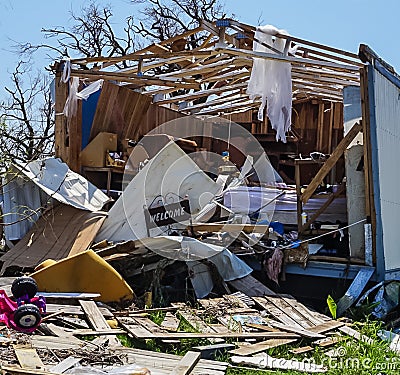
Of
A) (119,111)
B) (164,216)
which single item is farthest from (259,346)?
(119,111)

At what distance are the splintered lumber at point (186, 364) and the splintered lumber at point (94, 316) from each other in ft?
4.03

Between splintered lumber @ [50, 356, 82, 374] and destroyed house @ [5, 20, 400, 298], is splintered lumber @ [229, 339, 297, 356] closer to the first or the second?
splintered lumber @ [50, 356, 82, 374]

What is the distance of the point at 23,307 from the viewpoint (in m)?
4.96

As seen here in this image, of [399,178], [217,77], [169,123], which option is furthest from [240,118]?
[399,178]

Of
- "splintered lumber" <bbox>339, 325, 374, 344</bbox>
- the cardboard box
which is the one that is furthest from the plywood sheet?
"splintered lumber" <bbox>339, 325, 374, 344</bbox>

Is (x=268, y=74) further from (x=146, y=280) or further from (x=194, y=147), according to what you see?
(x=194, y=147)

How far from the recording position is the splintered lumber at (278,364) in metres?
4.48

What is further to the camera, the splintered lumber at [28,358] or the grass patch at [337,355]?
the grass patch at [337,355]

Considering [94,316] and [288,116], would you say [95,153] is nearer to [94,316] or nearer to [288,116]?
[288,116]

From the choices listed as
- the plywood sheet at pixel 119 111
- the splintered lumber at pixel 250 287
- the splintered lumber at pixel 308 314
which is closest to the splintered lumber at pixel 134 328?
the splintered lumber at pixel 308 314

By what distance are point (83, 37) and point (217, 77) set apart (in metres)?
14.6

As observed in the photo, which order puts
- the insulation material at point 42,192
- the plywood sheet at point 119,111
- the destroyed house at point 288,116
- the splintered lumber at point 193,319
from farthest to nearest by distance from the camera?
1. the plywood sheet at point 119,111
2. the insulation material at point 42,192
3. the destroyed house at point 288,116
4. the splintered lumber at point 193,319

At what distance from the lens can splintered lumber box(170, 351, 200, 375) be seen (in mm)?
3879

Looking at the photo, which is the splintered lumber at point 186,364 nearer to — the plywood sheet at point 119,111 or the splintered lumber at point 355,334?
the splintered lumber at point 355,334
